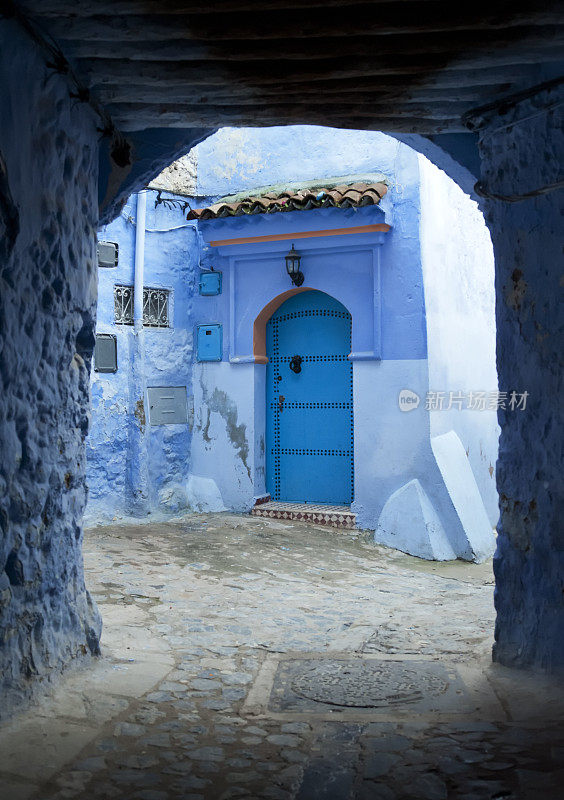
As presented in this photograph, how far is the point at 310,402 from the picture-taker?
8938mm

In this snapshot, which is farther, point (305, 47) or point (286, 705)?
point (286, 705)

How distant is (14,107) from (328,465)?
21.3 ft

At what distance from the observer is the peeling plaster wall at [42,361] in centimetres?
277

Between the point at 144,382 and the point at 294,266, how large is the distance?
217 centimetres

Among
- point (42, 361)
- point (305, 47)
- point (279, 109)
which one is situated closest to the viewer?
point (305, 47)

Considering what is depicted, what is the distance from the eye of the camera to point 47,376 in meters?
3.19

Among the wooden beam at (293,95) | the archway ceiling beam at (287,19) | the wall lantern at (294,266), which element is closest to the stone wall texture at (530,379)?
the wooden beam at (293,95)

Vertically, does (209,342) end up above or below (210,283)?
below

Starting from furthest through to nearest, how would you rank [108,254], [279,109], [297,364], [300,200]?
[297,364], [108,254], [300,200], [279,109]

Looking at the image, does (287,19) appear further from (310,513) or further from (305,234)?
(310,513)

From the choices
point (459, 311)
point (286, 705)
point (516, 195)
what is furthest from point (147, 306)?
point (286, 705)

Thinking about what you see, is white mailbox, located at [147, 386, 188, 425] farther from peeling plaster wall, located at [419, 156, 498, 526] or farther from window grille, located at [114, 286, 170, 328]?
peeling plaster wall, located at [419, 156, 498, 526]

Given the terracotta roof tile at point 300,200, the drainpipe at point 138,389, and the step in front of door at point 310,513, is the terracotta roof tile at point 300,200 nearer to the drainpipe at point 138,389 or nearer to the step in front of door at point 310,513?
the drainpipe at point 138,389

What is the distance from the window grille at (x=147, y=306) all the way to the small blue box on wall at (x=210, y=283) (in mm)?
444
